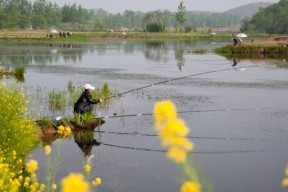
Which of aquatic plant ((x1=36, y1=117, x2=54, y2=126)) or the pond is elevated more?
aquatic plant ((x1=36, y1=117, x2=54, y2=126))

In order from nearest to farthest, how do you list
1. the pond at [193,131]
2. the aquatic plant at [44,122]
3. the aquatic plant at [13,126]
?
the aquatic plant at [13,126]
the pond at [193,131]
the aquatic plant at [44,122]

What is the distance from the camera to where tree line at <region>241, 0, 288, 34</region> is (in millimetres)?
99750

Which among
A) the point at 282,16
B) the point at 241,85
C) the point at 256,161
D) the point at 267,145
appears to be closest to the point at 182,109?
the point at 267,145

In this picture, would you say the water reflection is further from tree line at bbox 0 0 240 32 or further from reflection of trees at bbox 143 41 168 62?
tree line at bbox 0 0 240 32

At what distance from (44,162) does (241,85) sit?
1542cm

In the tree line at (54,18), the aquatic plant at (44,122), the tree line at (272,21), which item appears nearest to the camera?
the aquatic plant at (44,122)

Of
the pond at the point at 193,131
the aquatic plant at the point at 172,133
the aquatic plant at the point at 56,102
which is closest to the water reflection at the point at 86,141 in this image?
the pond at the point at 193,131

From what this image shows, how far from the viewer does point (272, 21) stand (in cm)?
10744

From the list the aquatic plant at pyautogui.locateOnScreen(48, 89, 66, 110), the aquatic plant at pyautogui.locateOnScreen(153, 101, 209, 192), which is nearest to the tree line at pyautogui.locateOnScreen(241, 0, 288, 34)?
the aquatic plant at pyautogui.locateOnScreen(48, 89, 66, 110)

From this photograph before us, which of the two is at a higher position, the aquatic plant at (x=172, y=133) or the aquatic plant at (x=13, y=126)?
the aquatic plant at (x=172, y=133)

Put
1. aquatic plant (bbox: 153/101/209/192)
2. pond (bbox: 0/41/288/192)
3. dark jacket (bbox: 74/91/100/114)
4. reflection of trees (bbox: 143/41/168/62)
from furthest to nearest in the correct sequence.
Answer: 1. reflection of trees (bbox: 143/41/168/62)
2. dark jacket (bbox: 74/91/100/114)
3. pond (bbox: 0/41/288/192)
4. aquatic plant (bbox: 153/101/209/192)

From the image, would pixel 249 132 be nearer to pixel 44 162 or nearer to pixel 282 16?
pixel 44 162

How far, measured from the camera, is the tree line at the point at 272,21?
99750mm

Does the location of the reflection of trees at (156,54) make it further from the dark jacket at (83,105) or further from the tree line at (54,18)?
the tree line at (54,18)
